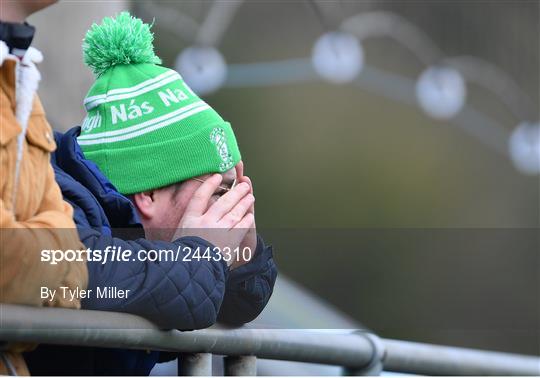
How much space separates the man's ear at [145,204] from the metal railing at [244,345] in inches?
8.6

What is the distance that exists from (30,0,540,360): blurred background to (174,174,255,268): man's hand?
2781 millimetres

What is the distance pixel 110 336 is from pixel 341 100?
13.0 feet

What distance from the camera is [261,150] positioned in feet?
17.9

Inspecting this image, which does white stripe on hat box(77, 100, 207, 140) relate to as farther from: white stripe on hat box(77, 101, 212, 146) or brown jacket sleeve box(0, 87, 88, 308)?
brown jacket sleeve box(0, 87, 88, 308)

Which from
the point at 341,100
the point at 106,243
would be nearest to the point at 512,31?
the point at 341,100

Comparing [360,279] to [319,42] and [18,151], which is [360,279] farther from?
[18,151]

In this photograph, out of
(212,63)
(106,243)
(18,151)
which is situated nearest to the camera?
(18,151)

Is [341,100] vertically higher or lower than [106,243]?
higher

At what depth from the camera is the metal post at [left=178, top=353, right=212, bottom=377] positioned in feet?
6.00

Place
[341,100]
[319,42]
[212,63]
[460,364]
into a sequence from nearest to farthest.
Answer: [460,364] < [212,63] < [319,42] < [341,100]

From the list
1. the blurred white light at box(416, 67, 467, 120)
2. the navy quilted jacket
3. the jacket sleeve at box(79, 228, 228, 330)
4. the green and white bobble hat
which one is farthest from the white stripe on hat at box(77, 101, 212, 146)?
the blurred white light at box(416, 67, 467, 120)

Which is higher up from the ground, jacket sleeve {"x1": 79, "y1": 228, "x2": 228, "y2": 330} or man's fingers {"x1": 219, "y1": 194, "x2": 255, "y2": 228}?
man's fingers {"x1": 219, "y1": 194, "x2": 255, "y2": 228}

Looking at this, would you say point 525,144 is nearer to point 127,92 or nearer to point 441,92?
point 441,92

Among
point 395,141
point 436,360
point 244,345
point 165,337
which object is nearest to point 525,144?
point 395,141
